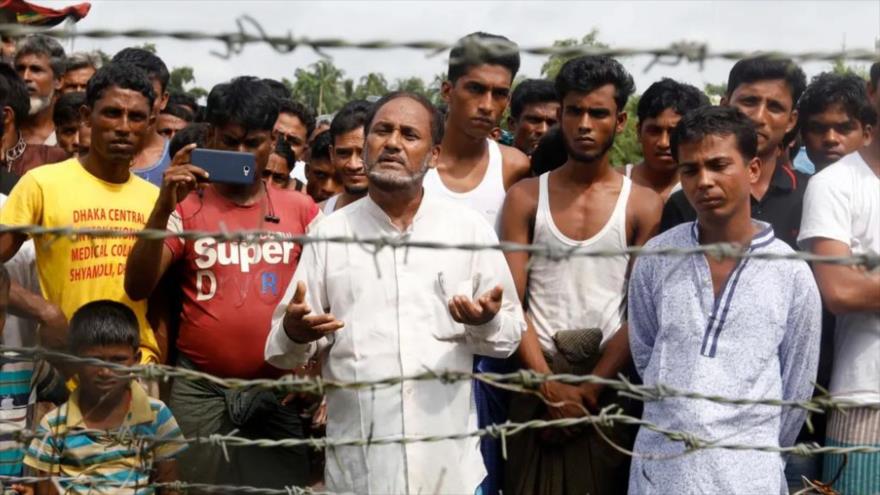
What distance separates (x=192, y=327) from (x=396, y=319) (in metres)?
1.01

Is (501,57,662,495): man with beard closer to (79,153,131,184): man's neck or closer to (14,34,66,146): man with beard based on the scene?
(79,153,131,184): man's neck

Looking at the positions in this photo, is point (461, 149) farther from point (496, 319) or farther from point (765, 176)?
point (496, 319)

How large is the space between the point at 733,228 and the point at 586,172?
2.86 feet

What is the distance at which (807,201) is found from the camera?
3945mm

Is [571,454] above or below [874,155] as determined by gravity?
below

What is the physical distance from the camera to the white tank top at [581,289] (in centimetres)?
434

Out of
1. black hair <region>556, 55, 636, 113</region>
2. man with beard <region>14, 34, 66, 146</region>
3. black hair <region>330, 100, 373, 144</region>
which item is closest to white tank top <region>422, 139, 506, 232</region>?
black hair <region>556, 55, 636, 113</region>

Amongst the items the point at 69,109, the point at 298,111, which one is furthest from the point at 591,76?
the point at 69,109

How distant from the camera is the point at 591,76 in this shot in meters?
4.62

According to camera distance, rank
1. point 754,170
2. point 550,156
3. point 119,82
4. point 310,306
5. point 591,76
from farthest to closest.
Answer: point 550,156
point 591,76
point 119,82
point 754,170
point 310,306

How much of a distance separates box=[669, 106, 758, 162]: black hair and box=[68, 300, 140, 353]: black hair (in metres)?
1.89

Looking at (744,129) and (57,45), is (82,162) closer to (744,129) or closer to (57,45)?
(744,129)

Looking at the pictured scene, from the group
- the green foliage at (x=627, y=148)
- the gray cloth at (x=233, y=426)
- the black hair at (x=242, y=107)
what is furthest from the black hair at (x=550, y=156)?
the green foliage at (x=627, y=148)

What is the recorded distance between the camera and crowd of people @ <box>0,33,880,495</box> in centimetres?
361
